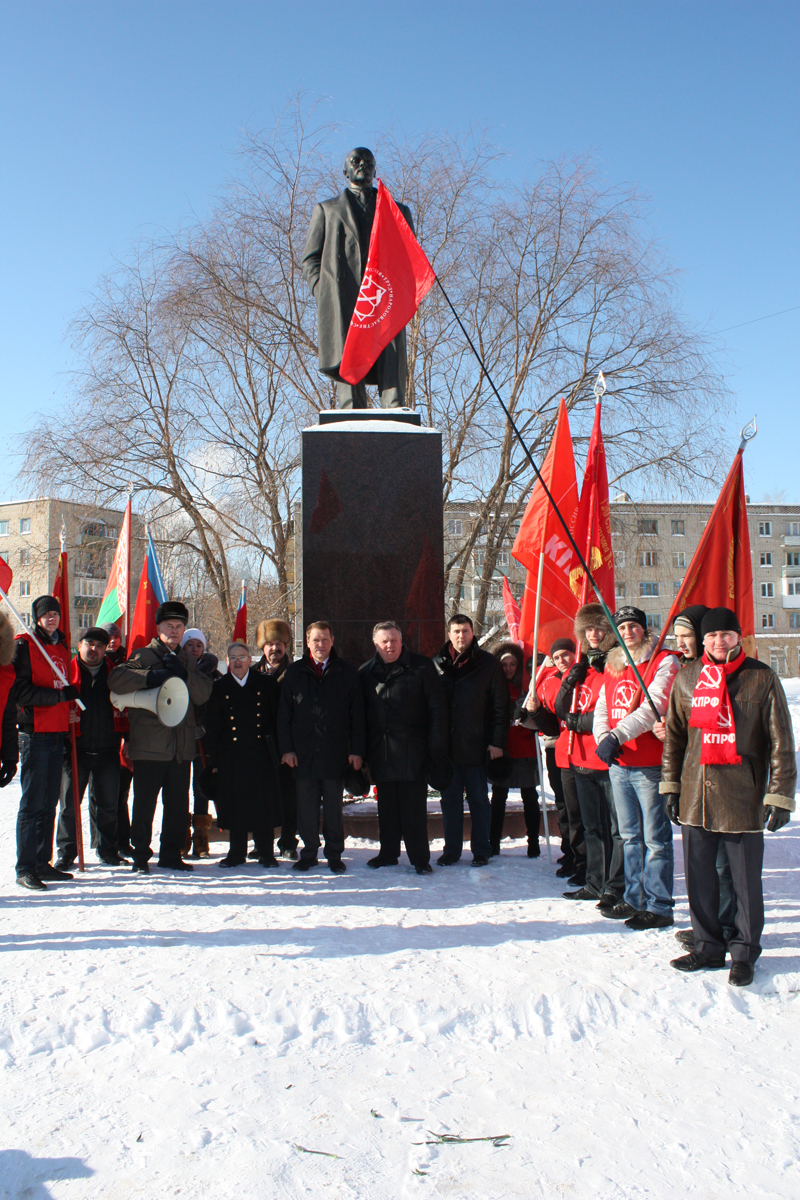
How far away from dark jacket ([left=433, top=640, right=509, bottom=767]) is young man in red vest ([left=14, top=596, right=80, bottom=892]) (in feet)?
8.26

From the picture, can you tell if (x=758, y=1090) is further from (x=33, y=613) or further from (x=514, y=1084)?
(x=33, y=613)

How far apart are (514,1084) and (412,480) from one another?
4298 millimetres

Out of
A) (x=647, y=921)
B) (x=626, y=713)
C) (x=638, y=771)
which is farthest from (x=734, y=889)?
(x=626, y=713)

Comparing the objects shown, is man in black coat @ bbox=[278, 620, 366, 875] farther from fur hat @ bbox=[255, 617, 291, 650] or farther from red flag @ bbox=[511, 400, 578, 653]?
red flag @ bbox=[511, 400, 578, 653]

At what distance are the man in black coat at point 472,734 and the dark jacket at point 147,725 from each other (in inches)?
71.1

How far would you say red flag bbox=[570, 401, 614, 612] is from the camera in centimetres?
684

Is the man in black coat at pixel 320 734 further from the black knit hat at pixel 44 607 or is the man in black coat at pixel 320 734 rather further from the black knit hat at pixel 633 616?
the black knit hat at pixel 633 616

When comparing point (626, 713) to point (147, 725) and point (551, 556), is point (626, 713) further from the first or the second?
Answer: point (147, 725)

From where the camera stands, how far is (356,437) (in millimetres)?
6566

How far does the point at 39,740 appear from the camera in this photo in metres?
5.65

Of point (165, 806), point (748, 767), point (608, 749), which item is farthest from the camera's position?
point (165, 806)

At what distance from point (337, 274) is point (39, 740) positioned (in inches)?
174

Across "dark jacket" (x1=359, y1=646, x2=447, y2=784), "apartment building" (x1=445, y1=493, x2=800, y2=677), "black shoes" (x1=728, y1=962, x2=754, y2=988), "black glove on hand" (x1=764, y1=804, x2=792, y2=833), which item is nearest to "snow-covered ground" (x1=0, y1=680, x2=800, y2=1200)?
"black shoes" (x1=728, y1=962, x2=754, y2=988)

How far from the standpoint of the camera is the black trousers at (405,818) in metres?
5.77
